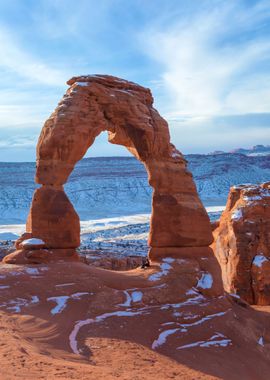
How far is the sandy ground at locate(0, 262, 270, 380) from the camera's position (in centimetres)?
680

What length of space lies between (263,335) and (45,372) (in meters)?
7.90

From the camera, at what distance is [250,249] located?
18.5 meters

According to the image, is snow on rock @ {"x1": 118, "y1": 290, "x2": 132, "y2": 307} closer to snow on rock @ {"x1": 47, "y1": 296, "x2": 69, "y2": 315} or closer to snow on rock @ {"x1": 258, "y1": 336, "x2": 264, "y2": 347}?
snow on rock @ {"x1": 47, "y1": 296, "x2": 69, "y2": 315}

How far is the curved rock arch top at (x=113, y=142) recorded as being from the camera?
485 inches

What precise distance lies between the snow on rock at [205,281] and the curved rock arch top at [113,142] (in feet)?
3.07

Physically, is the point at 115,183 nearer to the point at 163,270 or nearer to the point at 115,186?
the point at 115,186

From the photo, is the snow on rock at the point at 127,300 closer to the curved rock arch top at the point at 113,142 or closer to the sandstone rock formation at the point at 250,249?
the curved rock arch top at the point at 113,142

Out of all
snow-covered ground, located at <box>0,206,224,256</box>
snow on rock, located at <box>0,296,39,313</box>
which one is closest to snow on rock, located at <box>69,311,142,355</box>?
snow on rock, located at <box>0,296,39,313</box>

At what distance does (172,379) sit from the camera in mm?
7172

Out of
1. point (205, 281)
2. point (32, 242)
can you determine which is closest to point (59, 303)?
point (32, 242)

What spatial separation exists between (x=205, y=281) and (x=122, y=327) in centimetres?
396

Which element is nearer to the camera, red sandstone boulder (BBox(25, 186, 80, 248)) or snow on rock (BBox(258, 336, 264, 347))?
snow on rock (BBox(258, 336, 264, 347))

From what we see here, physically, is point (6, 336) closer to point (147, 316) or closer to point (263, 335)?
point (147, 316)

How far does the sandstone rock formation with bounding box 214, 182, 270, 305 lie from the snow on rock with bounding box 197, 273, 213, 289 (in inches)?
242
